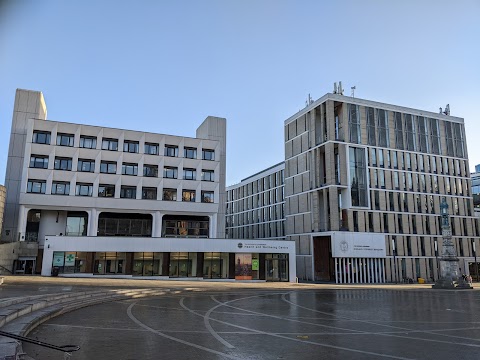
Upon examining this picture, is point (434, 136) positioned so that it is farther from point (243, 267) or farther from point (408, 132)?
point (243, 267)

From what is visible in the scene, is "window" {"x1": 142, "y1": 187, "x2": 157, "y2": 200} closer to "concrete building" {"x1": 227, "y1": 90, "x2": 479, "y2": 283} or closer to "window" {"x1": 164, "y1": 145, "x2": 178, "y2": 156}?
"window" {"x1": 164, "y1": 145, "x2": 178, "y2": 156}

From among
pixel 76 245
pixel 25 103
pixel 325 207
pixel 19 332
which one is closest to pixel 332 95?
pixel 325 207

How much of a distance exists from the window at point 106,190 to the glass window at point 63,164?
483 cm

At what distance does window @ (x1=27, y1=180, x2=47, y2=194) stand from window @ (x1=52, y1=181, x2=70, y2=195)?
3.96 feet

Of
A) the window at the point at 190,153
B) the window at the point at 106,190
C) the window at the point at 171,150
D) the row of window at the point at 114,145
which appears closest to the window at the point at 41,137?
the row of window at the point at 114,145

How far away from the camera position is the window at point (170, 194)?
58272mm

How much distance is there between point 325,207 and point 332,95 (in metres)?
17.3

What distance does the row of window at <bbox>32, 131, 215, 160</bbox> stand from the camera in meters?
53.4

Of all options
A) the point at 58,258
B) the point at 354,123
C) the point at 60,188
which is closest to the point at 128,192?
the point at 60,188

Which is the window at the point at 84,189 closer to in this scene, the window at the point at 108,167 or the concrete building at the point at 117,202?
the concrete building at the point at 117,202

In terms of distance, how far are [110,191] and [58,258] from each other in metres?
12.8

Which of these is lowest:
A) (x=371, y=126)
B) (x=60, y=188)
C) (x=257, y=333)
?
(x=257, y=333)

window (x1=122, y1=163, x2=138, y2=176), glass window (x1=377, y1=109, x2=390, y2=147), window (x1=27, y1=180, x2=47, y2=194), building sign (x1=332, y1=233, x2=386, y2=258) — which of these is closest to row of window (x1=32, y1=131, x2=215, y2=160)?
window (x1=122, y1=163, x2=138, y2=176)

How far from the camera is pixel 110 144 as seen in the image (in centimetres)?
5672
